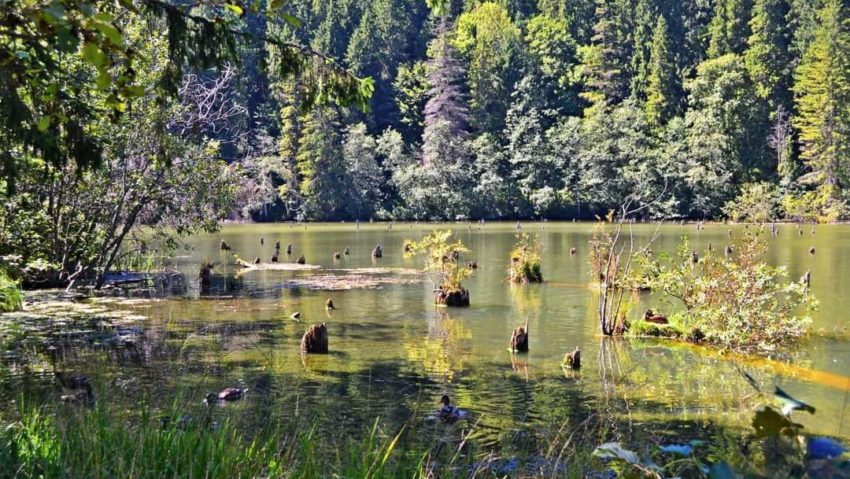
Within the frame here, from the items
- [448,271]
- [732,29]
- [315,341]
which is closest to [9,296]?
[315,341]

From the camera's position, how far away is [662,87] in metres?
78.6

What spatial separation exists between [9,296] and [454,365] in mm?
9739

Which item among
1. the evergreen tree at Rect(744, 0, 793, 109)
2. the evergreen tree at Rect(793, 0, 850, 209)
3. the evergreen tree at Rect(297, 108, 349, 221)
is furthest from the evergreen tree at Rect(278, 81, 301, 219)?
the evergreen tree at Rect(793, 0, 850, 209)

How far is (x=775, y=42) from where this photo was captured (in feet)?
257

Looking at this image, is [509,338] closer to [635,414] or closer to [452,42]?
[635,414]

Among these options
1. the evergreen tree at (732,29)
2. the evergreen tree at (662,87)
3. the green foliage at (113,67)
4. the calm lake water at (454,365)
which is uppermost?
the evergreen tree at (732,29)

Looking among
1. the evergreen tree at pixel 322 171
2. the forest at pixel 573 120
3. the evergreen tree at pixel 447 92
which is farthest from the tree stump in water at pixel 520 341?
the evergreen tree at pixel 447 92

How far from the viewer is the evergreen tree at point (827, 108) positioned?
67.8 m

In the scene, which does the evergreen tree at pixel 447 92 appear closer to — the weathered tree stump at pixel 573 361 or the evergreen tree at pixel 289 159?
the evergreen tree at pixel 289 159

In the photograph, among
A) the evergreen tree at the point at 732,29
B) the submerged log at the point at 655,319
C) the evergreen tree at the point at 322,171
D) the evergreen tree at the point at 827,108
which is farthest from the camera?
the evergreen tree at the point at 732,29

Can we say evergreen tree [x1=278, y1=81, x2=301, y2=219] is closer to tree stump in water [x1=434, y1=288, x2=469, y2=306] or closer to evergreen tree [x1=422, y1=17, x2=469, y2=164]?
evergreen tree [x1=422, y1=17, x2=469, y2=164]

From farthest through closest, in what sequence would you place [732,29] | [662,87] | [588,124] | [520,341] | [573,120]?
[732,29] < [573,120] < [662,87] < [588,124] < [520,341]

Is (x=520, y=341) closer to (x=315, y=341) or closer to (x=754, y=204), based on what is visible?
(x=315, y=341)

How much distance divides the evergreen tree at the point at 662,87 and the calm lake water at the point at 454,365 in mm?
57277
